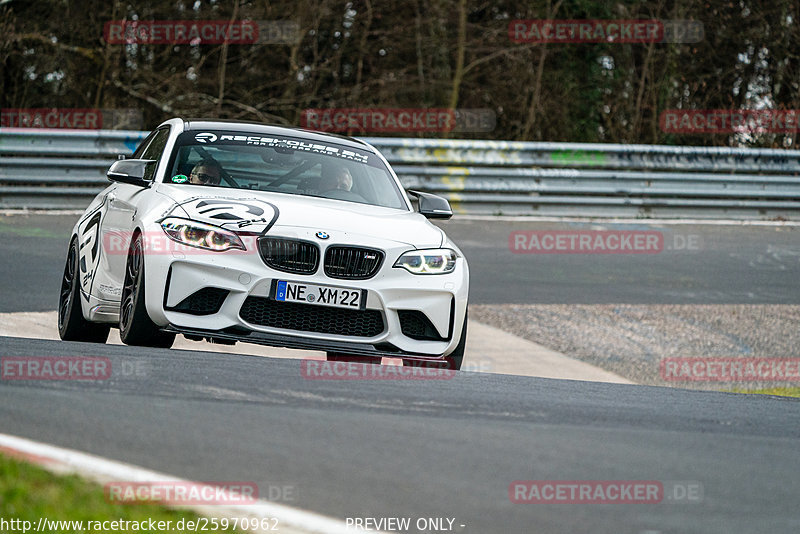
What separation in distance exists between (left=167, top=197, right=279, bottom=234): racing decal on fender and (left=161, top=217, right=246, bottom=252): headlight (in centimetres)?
4

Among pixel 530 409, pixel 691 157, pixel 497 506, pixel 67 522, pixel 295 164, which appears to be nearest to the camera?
pixel 67 522

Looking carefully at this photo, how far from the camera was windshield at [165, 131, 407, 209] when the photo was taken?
25.8 feet

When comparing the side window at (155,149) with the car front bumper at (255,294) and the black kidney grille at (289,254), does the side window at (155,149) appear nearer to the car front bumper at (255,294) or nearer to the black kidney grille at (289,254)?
the car front bumper at (255,294)

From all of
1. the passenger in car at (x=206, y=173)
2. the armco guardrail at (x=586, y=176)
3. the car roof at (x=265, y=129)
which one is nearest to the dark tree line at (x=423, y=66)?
the armco guardrail at (x=586, y=176)

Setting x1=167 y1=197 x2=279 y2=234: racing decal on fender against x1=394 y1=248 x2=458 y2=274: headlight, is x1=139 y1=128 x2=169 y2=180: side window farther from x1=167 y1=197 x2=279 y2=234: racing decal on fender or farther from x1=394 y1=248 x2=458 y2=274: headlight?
x1=394 y1=248 x2=458 y2=274: headlight

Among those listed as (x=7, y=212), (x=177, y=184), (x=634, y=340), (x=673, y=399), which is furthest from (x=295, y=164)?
(x=7, y=212)

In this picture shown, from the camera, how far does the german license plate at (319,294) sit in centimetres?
672

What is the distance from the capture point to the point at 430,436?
15.5 feet

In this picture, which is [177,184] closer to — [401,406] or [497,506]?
[401,406]

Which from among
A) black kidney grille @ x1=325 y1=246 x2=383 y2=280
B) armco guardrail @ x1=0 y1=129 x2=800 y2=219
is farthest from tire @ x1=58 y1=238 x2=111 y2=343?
armco guardrail @ x1=0 y1=129 x2=800 y2=219

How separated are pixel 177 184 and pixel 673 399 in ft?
11.0

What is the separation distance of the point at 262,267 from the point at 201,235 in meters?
0.40

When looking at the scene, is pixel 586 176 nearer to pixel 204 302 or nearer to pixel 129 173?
pixel 129 173

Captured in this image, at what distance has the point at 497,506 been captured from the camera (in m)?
3.84
